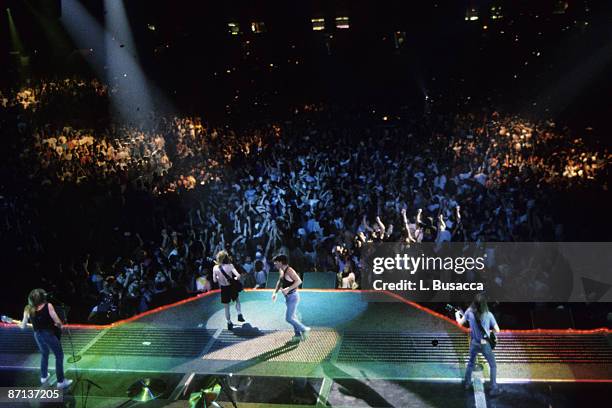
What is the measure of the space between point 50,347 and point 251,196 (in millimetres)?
6034

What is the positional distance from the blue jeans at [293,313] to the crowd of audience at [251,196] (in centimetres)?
166

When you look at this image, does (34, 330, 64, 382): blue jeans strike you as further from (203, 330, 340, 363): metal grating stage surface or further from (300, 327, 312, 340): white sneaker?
(300, 327, 312, 340): white sneaker

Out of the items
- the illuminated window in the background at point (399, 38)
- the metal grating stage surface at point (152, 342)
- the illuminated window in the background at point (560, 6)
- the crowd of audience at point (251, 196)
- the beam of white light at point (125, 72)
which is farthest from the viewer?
the illuminated window in the background at point (399, 38)

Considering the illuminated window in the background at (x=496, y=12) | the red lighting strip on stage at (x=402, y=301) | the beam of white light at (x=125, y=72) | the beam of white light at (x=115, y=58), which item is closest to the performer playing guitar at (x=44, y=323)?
the red lighting strip on stage at (x=402, y=301)

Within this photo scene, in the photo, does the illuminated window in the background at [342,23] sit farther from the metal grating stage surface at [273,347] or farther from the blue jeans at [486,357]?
the blue jeans at [486,357]

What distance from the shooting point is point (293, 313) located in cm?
709

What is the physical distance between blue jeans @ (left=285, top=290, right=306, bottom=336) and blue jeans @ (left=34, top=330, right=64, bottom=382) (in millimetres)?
2812

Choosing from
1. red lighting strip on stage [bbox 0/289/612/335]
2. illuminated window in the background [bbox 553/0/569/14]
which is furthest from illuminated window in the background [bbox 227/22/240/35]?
red lighting strip on stage [bbox 0/289/612/335]

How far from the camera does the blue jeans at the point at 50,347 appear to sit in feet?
19.9

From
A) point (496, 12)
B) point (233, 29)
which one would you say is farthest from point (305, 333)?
point (233, 29)

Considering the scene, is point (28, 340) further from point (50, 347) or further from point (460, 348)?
point (460, 348)

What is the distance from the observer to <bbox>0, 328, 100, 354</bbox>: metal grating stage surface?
7321 millimetres

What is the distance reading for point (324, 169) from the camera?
13.4 metres

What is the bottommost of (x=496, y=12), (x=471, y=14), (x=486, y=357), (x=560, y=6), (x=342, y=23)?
(x=486, y=357)
